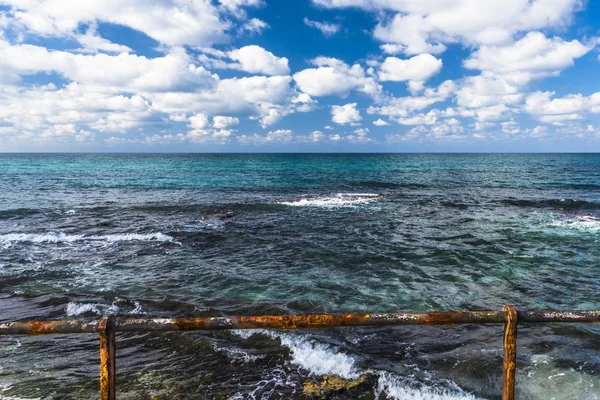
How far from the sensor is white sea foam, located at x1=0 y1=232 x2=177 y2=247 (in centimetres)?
1673

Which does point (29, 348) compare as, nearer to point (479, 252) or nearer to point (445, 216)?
point (479, 252)

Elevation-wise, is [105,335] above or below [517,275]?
above

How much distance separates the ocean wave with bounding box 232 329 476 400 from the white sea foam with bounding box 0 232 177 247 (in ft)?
37.5

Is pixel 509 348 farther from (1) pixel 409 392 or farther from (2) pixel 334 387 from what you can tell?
(2) pixel 334 387

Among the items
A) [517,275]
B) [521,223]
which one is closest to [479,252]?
[517,275]

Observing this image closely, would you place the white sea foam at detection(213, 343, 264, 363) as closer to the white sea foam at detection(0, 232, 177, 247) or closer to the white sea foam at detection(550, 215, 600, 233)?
the white sea foam at detection(0, 232, 177, 247)

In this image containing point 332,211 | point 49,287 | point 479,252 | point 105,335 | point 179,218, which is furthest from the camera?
point 332,211

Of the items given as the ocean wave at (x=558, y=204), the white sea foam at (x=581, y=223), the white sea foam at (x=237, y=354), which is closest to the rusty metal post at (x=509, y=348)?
the white sea foam at (x=237, y=354)

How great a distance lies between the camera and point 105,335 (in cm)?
295

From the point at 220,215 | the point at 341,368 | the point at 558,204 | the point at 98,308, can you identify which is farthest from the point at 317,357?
the point at 558,204

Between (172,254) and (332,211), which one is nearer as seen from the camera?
(172,254)

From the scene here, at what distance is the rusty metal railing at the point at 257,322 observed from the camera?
294 centimetres

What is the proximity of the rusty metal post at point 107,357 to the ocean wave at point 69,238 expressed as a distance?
48.0 feet

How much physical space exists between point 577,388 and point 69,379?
866 centimetres
